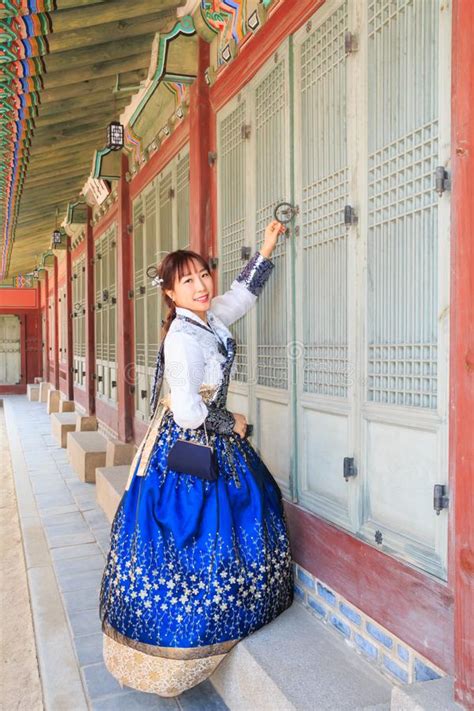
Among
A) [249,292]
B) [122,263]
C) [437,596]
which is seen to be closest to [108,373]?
[122,263]

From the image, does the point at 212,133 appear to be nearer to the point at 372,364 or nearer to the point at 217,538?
the point at 372,364

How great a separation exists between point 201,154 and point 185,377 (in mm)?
1959

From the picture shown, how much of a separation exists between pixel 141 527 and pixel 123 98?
4139 millimetres

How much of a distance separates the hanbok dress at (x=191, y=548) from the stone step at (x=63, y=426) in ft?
21.8

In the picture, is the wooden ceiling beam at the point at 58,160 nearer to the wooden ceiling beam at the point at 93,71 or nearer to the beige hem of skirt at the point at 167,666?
the wooden ceiling beam at the point at 93,71

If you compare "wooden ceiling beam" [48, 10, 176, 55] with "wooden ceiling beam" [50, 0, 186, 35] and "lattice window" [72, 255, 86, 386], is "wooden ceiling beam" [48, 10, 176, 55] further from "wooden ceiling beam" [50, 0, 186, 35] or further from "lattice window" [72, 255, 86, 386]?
"lattice window" [72, 255, 86, 386]

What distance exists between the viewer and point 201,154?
3.88 m

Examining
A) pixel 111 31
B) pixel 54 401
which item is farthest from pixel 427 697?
pixel 54 401

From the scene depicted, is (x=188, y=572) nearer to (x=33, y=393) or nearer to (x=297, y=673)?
(x=297, y=673)

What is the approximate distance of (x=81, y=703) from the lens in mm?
2598

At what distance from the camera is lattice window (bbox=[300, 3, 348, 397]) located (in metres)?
2.47

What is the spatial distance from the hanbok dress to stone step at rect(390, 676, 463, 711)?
2.51 ft

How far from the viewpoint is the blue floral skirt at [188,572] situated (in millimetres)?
2338

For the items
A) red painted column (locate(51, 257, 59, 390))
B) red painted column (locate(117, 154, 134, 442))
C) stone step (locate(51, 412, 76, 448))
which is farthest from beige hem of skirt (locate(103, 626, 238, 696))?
red painted column (locate(51, 257, 59, 390))
